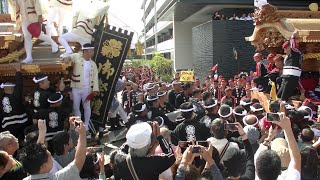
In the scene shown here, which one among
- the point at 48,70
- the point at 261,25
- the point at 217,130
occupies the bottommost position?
the point at 217,130

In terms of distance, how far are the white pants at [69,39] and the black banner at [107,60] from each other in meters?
0.35

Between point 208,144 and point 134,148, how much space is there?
60 centimetres

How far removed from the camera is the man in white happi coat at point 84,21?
22.5 ft

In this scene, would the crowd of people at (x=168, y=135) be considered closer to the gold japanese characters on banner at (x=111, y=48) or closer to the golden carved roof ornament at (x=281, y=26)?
the golden carved roof ornament at (x=281, y=26)

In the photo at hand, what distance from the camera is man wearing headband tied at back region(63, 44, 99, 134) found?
6637 millimetres

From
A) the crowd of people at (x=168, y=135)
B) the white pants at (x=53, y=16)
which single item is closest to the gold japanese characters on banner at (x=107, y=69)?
the crowd of people at (x=168, y=135)

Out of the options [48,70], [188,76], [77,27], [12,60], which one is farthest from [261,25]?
[12,60]

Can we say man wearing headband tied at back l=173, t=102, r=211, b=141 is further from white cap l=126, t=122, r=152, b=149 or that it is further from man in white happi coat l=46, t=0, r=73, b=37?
man in white happi coat l=46, t=0, r=73, b=37

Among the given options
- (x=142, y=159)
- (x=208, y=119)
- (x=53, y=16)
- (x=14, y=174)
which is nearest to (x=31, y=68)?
(x=53, y=16)

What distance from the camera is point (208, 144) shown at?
115 inches

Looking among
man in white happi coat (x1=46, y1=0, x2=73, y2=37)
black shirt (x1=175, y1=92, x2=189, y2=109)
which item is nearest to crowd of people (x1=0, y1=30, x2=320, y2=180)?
black shirt (x1=175, y1=92, x2=189, y2=109)

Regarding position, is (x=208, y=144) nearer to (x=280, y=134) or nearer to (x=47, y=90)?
(x=280, y=134)

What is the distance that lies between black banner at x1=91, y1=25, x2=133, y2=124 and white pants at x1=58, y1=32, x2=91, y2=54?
35 cm

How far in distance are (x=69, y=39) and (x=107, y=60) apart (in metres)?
0.86
